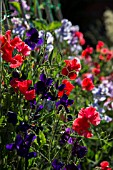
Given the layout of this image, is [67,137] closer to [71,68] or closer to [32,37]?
[71,68]

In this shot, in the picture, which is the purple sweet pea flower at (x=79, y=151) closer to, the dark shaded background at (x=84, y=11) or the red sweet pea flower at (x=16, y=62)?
the red sweet pea flower at (x=16, y=62)

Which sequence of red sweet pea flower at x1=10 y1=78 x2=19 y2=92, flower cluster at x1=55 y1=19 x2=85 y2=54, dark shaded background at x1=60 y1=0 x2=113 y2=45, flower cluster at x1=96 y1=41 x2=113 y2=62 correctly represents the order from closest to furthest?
red sweet pea flower at x1=10 y1=78 x2=19 y2=92 → flower cluster at x1=55 y1=19 x2=85 y2=54 → flower cluster at x1=96 y1=41 x2=113 y2=62 → dark shaded background at x1=60 y1=0 x2=113 y2=45

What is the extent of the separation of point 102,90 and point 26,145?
4.30 ft

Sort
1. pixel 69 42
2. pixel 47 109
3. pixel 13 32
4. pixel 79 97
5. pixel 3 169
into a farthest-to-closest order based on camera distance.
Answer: pixel 69 42, pixel 79 97, pixel 13 32, pixel 47 109, pixel 3 169

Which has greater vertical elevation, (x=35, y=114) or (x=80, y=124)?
(x=35, y=114)

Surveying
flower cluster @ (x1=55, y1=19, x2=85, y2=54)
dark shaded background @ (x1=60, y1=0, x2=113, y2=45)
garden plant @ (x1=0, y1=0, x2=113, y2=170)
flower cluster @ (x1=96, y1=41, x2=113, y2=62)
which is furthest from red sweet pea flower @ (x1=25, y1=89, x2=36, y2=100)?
dark shaded background @ (x1=60, y1=0, x2=113, y2=45)

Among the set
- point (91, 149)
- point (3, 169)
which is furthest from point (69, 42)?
point (3, 169)

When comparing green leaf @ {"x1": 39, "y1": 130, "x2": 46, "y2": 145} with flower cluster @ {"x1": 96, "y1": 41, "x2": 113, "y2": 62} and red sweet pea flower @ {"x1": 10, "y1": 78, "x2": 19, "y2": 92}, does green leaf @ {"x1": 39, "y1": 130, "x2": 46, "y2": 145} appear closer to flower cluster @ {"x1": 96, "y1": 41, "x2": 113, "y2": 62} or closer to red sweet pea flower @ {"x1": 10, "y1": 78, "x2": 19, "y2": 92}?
red sweet pea flower @ {"x1": 10, "y1": 78, "x2": 19, "y2": 92}

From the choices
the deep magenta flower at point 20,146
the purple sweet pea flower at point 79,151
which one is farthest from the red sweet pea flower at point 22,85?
the purple sweet pea flower at point 79,151

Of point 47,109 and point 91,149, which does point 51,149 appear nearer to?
point 47,109

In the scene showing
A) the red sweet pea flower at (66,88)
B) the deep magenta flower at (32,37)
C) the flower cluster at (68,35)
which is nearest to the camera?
the red sweet pea flower at (66,88)

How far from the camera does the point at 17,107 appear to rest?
1970 mm

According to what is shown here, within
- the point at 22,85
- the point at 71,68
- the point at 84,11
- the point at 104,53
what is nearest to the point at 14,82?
the point at 22,85

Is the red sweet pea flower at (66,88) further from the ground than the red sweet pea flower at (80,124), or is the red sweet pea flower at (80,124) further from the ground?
the red sweet pea flower at (66,88)
